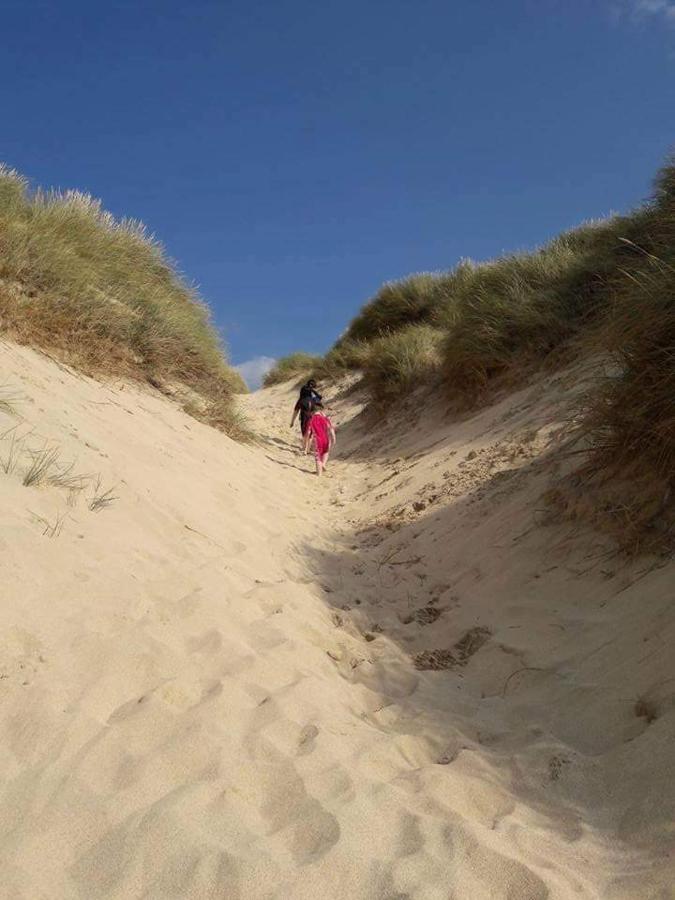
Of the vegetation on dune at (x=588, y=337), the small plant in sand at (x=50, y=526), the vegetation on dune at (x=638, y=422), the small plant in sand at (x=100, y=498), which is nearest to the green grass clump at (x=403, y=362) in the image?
the vegetation on dune at (x=588, y=337)

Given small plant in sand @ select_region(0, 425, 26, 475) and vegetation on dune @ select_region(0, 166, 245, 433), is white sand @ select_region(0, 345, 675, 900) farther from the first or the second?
vegetation on dune @ select_region(0, 166, 245, 433)

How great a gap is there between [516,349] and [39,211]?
635 cm

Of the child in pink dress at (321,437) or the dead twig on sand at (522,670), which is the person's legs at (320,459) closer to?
the child in pink dress at (321,437)

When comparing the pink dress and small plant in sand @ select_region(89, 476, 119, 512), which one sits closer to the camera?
small plant in sand @ select_region(89, 476, 119, 512)

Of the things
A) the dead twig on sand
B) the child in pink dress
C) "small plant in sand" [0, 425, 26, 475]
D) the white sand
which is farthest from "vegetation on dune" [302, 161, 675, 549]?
"small plant in sand" [0, 425, 26, 475]

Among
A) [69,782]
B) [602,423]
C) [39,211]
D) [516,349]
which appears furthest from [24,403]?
[516,349]

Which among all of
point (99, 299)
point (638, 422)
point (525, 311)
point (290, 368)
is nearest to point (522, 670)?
point (638, 422)

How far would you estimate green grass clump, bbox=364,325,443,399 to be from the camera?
11.7 m

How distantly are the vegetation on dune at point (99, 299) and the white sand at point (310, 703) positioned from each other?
1.74m

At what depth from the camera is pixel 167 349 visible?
863 cm

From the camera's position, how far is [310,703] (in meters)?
2.60

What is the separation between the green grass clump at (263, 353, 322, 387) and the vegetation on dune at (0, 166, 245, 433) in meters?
9.33

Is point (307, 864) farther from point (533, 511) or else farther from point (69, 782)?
point (533, 511)

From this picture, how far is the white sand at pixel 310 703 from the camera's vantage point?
1.76m
